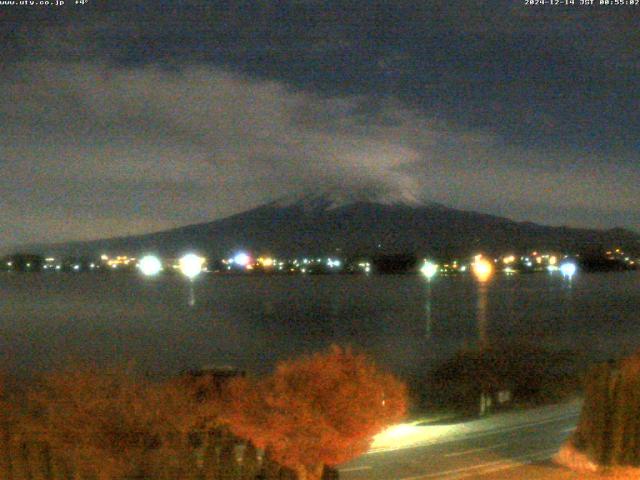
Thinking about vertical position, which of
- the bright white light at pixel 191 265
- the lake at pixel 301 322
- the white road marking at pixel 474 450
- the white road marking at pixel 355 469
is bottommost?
the lake at pixel 301 322

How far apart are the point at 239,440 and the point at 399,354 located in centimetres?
3335

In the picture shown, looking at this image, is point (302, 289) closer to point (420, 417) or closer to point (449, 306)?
point (449, 306)

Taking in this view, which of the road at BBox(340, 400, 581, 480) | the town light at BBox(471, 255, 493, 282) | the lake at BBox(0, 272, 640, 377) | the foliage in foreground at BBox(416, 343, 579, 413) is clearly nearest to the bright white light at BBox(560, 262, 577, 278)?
the town light at BBox(471, 255, 493, 282)

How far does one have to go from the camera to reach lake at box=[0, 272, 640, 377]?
42375 mm

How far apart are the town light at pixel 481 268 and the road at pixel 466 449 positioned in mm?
110637

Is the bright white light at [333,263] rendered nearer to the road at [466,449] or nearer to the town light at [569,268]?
the town light at [569,268]

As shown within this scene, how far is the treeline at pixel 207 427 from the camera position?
8.34 m

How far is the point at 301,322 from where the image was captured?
62344 mm

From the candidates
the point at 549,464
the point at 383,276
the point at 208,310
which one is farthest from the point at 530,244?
the point at 549,464

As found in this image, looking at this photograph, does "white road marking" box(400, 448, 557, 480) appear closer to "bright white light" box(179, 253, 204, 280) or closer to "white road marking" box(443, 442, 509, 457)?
"white road marking" box(443, 442, 509, 457)

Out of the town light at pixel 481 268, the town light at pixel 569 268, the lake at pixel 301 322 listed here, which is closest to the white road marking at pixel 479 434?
the lake at pixel 301 322

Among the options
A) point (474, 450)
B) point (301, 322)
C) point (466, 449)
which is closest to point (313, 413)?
point (474, 450)

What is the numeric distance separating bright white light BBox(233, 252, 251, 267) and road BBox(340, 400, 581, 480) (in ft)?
392

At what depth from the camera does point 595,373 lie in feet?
33.9
